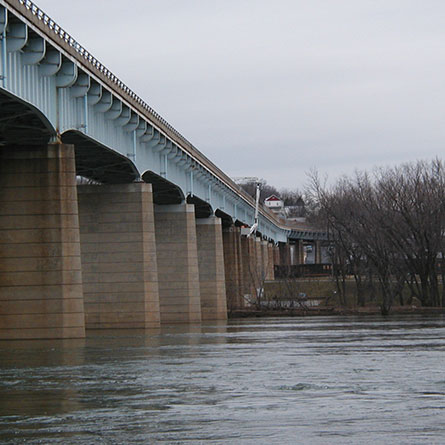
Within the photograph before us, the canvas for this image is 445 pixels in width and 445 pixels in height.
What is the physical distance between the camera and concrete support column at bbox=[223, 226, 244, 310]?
106 m

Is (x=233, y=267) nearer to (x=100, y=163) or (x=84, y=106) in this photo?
(x=100, y=163)

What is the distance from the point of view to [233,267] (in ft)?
358

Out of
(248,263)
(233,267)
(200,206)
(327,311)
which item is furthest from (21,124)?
(248,263)

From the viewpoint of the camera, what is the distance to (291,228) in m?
184

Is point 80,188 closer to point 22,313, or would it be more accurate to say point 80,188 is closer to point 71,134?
point 71,134

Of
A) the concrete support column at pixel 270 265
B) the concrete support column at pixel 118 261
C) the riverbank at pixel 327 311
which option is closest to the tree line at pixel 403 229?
the riverbank at pixel 327 311

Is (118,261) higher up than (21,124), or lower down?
lower down

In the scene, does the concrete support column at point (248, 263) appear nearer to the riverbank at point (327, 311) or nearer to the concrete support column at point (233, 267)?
the concrete support column at point (233, 267)

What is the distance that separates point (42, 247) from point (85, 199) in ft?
55.5

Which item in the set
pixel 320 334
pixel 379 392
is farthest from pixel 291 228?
pixel 379 392

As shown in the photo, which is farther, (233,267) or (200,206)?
(233,267)

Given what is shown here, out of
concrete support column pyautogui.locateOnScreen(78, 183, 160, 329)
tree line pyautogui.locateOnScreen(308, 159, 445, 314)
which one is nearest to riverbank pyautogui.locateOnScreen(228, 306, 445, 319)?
tree line pyautogui.locateOnScreen(308, 159, 445, 314)

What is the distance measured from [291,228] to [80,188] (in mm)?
122662

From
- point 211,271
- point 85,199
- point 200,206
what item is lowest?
point 211,271
